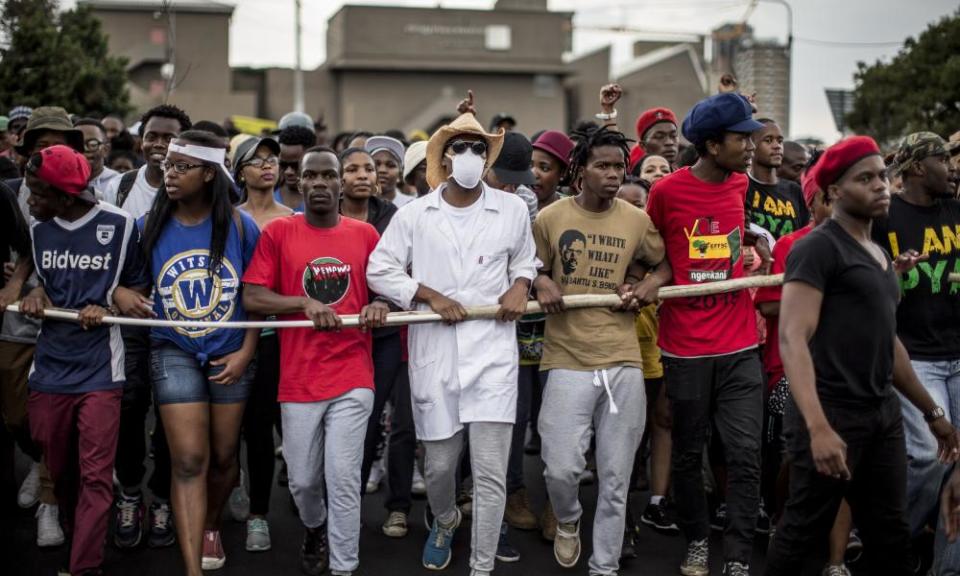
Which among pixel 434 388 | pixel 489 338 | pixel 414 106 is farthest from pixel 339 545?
pixel 414 106

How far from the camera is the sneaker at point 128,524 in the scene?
20.6ft

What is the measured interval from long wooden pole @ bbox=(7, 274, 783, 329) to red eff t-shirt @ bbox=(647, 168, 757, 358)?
130 millimetres

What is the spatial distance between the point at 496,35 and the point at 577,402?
130 feet

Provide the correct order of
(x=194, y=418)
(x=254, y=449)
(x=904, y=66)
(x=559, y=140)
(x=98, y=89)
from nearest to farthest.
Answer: (x=194, y=418), (x=254, y=449), (x=559, y=140), (x=98, y=89), (x=904, y=66)

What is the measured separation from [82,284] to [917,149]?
15.4 feet

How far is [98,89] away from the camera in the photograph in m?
15.7

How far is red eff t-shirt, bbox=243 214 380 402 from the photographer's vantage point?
5727mm

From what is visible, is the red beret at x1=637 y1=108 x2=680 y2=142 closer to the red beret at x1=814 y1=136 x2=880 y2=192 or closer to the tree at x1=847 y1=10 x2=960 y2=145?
the red beret at x1=814 y1=136 x2=880 y2=192

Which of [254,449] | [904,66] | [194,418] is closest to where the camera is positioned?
[194,418]

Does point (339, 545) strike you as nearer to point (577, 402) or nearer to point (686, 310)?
point (577, 402)

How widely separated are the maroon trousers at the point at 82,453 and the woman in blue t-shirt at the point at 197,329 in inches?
12.8

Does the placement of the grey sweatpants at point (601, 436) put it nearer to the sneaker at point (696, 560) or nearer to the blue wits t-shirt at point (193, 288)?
the sneaker at point (696, 560)

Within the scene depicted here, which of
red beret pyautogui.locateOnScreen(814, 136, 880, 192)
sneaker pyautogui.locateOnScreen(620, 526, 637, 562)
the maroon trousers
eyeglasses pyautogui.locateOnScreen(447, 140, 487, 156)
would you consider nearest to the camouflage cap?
red beret pyautogui.locateOnScreen(814, 136, 880, 192)

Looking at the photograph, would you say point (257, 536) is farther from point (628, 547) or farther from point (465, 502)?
point (628, 547)
